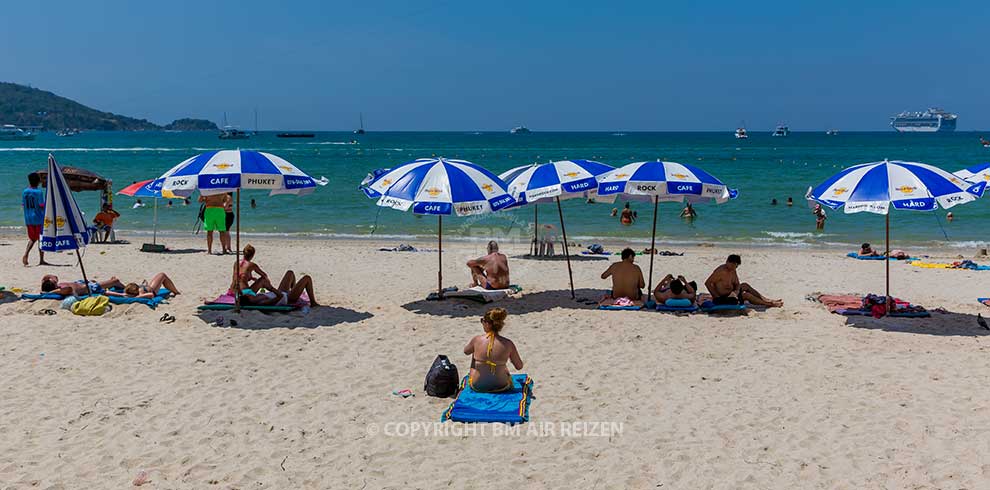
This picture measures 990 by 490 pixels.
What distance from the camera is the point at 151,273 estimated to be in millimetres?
12930

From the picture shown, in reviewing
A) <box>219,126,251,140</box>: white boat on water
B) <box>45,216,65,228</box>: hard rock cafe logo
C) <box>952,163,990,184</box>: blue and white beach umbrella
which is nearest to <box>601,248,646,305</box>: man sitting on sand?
<box>952,163,990,184</box>: blue and white beach umbrella

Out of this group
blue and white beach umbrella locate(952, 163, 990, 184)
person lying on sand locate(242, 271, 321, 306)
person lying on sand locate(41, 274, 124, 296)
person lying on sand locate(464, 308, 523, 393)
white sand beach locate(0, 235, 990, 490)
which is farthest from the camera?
blue and white beach umbrella locate(952, 163, 990, 184)

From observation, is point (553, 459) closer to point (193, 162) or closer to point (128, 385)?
point (128, 385)

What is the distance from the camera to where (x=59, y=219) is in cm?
914

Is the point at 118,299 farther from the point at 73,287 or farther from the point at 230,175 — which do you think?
the point at 230,175

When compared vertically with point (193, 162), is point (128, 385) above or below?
below

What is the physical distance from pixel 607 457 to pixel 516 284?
6.80 metres

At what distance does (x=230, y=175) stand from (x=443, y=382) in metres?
3.96

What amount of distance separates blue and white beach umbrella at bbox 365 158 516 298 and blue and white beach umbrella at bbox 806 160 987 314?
4006mm

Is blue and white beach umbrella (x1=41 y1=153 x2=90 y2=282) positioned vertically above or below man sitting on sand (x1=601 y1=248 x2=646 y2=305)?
above

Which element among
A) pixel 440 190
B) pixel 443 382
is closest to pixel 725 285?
pixel 440 190

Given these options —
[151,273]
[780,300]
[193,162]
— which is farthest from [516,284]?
[151,273]

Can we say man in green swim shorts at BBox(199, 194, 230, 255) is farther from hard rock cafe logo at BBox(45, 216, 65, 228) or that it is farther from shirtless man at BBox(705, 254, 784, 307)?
shirtless man at BBox(705, 254, 784, 307)

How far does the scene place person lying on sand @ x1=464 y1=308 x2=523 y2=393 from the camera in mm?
6395
